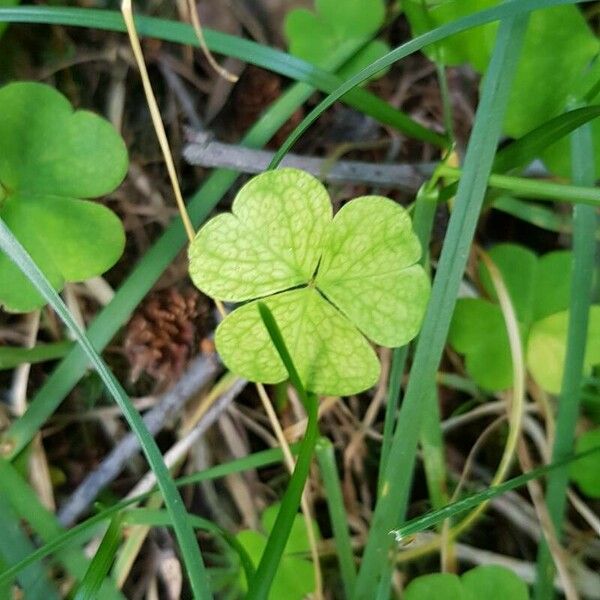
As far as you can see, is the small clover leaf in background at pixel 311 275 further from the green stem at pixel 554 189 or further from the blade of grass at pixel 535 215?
the blade of grass at pixel 535 215

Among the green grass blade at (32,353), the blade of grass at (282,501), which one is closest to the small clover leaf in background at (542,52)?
the blade of grass at (282,501)

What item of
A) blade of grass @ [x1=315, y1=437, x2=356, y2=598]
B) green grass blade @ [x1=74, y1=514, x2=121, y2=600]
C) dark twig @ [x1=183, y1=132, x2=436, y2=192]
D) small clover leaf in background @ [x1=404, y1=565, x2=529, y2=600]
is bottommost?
small clover leaf in background @ [x1=404, y1=565, x2=529, y2=600]

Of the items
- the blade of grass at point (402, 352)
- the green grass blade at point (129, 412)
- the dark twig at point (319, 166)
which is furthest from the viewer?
the dark twig at point (319, 166)

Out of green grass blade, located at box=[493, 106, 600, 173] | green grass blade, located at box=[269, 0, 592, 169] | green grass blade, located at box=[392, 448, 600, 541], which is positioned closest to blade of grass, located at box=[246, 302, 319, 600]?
green grass blade, located at box=[392, 448, 600, 541]

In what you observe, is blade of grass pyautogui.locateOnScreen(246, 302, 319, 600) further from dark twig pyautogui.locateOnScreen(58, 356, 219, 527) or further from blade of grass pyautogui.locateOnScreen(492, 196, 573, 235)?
blade of grass pyautogui.locateOnScreen(492, 196, 573, 235)

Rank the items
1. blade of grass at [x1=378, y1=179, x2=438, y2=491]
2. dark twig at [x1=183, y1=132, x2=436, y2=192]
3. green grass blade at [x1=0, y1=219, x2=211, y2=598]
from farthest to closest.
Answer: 1. dark twig at [x1=183, y1=132, x2=436, y2=192]
2. blade of grass at [x1=378, y1=179, x2=438, y2=491]
3. green grass blade at [x1=0, y1=219, x2=211, y2=598]

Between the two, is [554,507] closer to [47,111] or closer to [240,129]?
[240,129]

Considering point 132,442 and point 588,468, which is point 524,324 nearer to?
point 588,468
